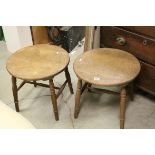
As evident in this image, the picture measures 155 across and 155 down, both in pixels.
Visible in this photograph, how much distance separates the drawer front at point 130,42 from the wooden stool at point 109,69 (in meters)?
0.06

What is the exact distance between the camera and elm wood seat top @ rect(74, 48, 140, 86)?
135 centimetres

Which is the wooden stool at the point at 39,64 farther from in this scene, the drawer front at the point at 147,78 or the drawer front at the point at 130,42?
the drawer front at the point at 147,78

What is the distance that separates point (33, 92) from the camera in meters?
1.92

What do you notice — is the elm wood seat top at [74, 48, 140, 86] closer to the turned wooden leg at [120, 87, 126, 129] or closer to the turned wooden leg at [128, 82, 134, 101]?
the turned wooden leg at [120, 87, 126, 129]

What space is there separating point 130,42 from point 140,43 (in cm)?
7

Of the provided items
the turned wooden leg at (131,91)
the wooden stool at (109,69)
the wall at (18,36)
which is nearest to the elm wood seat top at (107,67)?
the wooden stool at (109,69)

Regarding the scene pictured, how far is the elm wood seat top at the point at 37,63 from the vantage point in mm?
1422

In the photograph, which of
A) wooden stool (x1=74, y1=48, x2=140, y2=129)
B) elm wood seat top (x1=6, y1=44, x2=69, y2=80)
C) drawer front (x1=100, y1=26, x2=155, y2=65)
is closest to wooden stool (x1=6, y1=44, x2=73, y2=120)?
elm wood seat top (x1=6, y1=44, x2=69, y2=80)

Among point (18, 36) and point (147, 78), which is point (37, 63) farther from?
point (18, 36)

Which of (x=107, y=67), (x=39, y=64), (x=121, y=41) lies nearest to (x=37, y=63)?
(x=39, y=64)

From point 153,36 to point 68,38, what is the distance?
1.04 m

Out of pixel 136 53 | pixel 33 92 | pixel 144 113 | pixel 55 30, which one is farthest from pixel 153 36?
pixel 55 30

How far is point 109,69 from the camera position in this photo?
55.8 inches

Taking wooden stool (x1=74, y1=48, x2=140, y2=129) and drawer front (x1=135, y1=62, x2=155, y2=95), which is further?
drawer front (x1=135, y1=62, x2=155, y2=95)
